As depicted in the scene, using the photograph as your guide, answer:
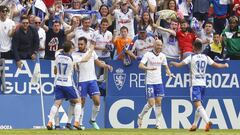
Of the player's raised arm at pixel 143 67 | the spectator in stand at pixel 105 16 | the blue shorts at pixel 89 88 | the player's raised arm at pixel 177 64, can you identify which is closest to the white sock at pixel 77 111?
the blue shorts at pixel 89 88

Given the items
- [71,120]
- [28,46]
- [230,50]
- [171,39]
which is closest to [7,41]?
[28,46]

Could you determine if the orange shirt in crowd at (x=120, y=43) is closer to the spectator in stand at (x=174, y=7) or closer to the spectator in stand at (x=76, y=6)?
the spectator in stand at (x=76, y=6)

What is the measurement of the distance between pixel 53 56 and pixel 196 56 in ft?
15.0

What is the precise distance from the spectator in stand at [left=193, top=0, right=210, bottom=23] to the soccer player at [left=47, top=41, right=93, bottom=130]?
7134mm

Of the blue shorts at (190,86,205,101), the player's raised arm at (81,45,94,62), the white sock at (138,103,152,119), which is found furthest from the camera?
the white sock at (138,103,152,119)

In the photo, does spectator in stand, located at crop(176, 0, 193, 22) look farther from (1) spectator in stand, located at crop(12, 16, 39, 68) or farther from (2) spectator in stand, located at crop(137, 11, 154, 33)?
(1) spectator in stand, located at crop(12, 16, 39, 68)

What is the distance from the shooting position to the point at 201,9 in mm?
29891

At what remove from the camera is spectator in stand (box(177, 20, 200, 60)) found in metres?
27.6

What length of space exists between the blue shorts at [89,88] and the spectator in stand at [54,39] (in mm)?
2275

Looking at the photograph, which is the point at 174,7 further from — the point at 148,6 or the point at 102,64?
the point at 102,64

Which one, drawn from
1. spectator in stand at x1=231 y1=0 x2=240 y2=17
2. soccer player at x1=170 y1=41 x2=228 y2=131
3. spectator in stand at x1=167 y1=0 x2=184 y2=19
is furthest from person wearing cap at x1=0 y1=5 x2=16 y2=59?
spectator in stand at x1=231 y1=0 x2=240 y2=17

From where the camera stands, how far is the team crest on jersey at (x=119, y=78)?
27516 mm

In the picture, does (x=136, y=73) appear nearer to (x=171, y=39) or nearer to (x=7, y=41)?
(x=171, y=39)

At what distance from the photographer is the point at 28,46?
26.4 metres
